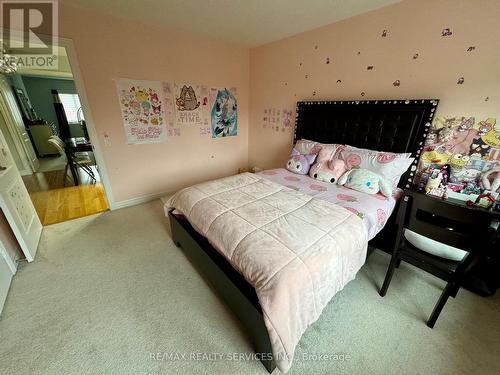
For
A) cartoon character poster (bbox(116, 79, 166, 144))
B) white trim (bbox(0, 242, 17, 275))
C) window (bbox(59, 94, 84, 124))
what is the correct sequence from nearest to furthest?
white trim (bbox(0, 242, 17, 275)) < cartoon character poster (bbox(116, 79, 166, 144)) < window (bbox(59, 94, 84, 124))

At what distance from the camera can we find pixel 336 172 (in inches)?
85.0

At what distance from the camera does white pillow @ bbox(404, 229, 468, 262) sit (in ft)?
4.41

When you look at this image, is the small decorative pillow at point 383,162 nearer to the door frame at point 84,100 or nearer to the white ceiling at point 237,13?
the white ceiling at point 237,13

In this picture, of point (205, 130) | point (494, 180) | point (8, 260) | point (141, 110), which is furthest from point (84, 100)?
point (494, 180)

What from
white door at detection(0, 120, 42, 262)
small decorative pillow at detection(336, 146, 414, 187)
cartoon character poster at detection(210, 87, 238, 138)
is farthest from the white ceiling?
white door at detection(0, 120, 42, 262)

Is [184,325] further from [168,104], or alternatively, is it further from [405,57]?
[405,57]

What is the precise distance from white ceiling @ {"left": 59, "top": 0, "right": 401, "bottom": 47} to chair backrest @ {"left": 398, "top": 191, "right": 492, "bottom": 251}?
1.87 meters

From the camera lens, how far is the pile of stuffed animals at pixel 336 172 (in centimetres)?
189

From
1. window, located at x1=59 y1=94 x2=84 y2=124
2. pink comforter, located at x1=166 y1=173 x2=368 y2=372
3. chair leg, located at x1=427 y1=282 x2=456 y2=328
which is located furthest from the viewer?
window, located at x1=59 y1=94 x2=84 y2=124

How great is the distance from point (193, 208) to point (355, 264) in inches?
51.5

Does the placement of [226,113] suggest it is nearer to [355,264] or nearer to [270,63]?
[270,63]

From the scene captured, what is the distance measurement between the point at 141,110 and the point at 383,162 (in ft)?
9.56

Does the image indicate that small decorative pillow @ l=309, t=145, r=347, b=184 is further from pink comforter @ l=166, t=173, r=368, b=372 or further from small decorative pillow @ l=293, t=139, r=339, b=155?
A: pink comforter @ l=166, t=173, r=368, b=372

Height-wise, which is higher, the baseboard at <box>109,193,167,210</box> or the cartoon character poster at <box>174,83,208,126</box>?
the cartoon character poster at <box>174,83,208,126</box>
